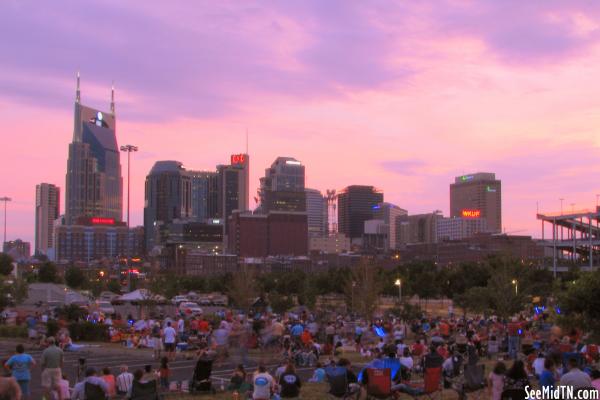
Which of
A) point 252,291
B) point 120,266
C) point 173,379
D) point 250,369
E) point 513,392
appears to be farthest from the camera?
point 120,266

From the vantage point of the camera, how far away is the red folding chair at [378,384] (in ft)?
46.6

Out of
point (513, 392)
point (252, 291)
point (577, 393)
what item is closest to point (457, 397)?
point (513, 392)

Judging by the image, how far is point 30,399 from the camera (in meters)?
17.0

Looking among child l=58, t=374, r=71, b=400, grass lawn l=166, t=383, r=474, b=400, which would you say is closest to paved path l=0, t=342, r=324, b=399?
grass lawn l=166, t=383, r=474, b=400

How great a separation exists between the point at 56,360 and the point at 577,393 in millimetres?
10383

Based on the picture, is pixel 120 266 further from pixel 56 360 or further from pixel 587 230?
pixel 56 360

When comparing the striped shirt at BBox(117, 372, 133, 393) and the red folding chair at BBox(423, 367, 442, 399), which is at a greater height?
the red folding chair at BBox(423, 367, 442, 399)

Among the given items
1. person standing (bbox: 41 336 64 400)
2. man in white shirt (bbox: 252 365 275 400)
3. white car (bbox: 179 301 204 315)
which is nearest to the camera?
man in white shirt (bbox: 252 365 275 400)

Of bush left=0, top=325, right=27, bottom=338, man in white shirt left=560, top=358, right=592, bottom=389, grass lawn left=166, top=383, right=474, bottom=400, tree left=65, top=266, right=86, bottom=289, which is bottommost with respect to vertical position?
tree left=65, top=266, right=86, bottom=289

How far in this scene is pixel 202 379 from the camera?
1748 cm

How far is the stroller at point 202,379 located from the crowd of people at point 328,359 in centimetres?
2

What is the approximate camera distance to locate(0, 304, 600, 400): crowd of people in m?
14.1

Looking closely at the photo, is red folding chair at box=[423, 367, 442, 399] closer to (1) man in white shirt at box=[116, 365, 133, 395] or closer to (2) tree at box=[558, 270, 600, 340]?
(2) tree at box=[558, 270, 600, 340]

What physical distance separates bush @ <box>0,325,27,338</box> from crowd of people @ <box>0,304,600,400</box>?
682mm
